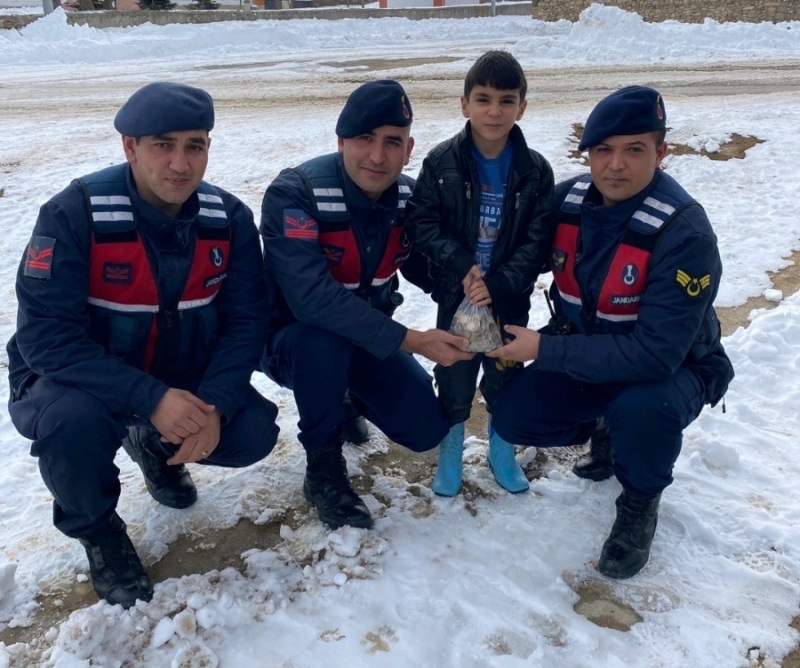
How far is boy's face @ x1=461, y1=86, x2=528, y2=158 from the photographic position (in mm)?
2861

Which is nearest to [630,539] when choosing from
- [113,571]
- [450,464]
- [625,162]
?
[450,464]

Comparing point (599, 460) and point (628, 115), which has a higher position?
point (628, 115)


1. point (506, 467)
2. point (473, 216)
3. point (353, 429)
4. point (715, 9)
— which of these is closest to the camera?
point (473, 216)

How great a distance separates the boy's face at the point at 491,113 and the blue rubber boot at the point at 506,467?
131 cm

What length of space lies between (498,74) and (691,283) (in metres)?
1.18

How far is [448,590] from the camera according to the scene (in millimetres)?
2486

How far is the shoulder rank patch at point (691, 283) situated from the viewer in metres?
2.43

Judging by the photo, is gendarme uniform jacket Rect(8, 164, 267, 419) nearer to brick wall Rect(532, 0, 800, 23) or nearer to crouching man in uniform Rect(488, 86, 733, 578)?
crouching man in uniform Rect(488, 86, 733, 578)

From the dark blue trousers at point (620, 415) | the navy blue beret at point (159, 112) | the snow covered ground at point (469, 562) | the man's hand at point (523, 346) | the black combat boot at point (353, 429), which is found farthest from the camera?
the black combat boot at point (353, 429)

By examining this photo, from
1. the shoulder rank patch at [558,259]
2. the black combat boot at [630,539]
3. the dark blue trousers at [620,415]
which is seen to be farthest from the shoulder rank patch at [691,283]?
the black combat boot at [630,539]

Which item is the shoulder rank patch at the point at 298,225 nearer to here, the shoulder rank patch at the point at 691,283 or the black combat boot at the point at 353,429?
the black combat boot at the point at 353,429

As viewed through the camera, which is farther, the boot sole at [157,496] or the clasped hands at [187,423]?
the boot sole at [157,496]

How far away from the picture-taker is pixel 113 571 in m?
2.42

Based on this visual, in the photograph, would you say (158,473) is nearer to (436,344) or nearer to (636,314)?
(436,344)
